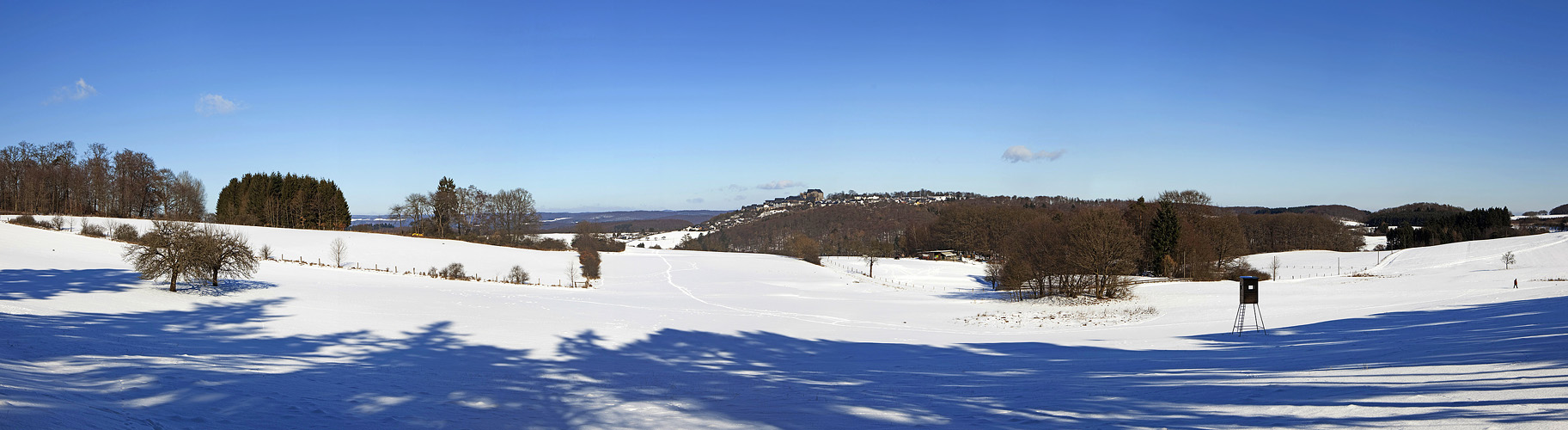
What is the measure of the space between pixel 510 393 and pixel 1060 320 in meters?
24.6

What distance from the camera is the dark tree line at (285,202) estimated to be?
7469 cm

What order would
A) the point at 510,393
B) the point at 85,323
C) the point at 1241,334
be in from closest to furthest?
the point at 510,393
the point at 85,323
the point at 1241,334

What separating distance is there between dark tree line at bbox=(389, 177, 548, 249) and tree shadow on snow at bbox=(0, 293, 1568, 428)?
62.4m

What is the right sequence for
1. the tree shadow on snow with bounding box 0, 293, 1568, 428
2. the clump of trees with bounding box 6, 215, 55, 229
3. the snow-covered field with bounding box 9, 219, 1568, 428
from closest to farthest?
the tree shadow on snow with bounding box 0, 293, 1568, 428
the snow-covered field with bounding box 9, 219, 1568, 428
the clump of trees with bounding box 6, 215, 55, 229

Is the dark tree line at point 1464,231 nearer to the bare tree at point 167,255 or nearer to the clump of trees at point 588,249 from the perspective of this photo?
the clump of trees at point 588,249

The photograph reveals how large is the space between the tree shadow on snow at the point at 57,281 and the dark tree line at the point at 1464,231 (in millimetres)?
130621

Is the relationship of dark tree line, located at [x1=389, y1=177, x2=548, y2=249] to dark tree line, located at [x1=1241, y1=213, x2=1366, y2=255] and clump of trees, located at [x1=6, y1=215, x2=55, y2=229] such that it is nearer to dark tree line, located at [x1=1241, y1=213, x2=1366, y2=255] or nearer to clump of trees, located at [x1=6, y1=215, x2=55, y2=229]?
clump of trees, located at [x1=6, y1=215, x2=55, y2=229]

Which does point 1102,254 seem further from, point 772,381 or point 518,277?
point 518,277

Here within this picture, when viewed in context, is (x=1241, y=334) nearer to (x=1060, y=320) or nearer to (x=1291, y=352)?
(x=1291, y=352)

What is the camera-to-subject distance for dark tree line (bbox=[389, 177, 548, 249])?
77375 millimetres

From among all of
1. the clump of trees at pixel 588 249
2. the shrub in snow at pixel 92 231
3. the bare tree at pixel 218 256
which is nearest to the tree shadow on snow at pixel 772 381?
the bare tree at pixel 218 256

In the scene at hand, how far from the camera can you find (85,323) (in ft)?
52.0

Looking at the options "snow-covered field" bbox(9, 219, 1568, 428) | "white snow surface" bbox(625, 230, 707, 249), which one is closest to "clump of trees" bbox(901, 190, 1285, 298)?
"snow-covered field" bbox(9, 219, 1568, 428)

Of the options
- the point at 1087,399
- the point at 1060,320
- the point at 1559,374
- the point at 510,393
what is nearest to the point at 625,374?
the point at 510,393
